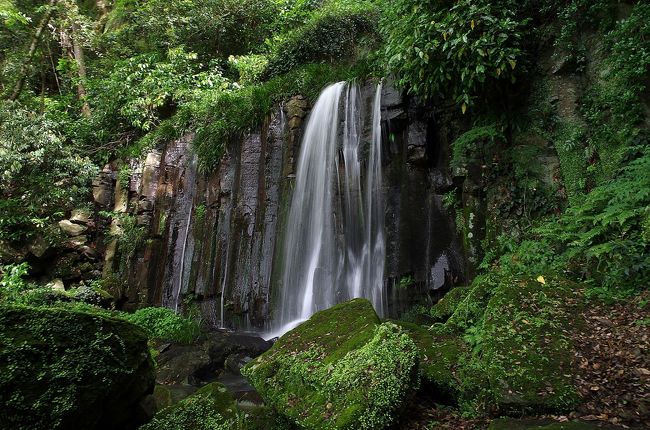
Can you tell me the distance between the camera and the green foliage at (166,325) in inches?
354

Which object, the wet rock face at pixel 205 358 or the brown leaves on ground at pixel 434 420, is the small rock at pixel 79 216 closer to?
the wet rock face at pixel 205 358

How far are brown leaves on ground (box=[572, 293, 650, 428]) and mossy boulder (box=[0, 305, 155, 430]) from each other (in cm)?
371

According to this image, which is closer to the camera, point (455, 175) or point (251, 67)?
point (455, 175)

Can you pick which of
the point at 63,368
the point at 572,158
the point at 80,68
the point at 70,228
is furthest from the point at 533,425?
the point at 80,68

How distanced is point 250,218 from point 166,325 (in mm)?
3248

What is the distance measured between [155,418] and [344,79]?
350 inches

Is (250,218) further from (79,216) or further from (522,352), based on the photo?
(522,352)

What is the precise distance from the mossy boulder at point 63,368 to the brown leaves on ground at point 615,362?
3712mm

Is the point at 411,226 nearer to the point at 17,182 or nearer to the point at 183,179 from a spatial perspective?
the point at 183,179

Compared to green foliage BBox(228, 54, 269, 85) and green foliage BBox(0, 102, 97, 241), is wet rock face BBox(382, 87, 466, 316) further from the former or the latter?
green foliage BBox(0, 102, 97, 241)

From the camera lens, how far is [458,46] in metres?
6.34

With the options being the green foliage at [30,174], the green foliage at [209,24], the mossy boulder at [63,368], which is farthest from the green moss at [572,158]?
the green foliage at [30,174]

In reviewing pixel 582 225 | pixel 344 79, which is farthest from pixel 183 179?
pixel 582 225

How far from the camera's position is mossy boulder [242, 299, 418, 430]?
126 inches
